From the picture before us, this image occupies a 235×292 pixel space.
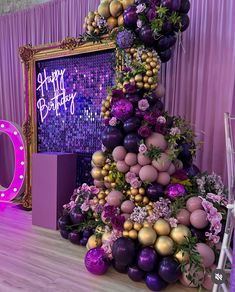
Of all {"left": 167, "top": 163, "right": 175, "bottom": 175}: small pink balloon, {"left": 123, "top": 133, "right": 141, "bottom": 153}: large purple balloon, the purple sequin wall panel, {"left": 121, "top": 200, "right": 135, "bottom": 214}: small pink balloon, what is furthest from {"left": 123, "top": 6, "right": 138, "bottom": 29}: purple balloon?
{"left": 121, "top": 200, "right": 135, "bottom": 214}: small pink balloon

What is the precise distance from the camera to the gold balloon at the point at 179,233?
181 centimetres

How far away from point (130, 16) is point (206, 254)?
1725 mm

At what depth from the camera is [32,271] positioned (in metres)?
1.90

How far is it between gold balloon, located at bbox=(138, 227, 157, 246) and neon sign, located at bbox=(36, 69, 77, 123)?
64.0 inches

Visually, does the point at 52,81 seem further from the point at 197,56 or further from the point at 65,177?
the point at 197,56

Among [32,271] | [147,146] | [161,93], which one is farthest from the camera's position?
[161,93]

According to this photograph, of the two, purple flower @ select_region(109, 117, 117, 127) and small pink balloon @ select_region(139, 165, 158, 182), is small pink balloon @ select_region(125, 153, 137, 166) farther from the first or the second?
purple flower @ select_region(109, 117, 117, 127)

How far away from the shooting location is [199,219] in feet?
6.02

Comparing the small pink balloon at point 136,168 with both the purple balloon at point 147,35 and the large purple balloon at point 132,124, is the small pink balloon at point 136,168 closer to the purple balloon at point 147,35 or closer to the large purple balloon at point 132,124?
the large purple balloon at point 132,124

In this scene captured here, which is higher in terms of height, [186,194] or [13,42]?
[13,42]

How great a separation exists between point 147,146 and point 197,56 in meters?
1.07

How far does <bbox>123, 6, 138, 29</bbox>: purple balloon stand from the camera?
219 cm

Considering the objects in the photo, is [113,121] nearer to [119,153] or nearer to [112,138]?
[112,138]

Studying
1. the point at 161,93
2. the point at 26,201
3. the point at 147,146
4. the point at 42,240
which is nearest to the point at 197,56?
the point at 161,93
